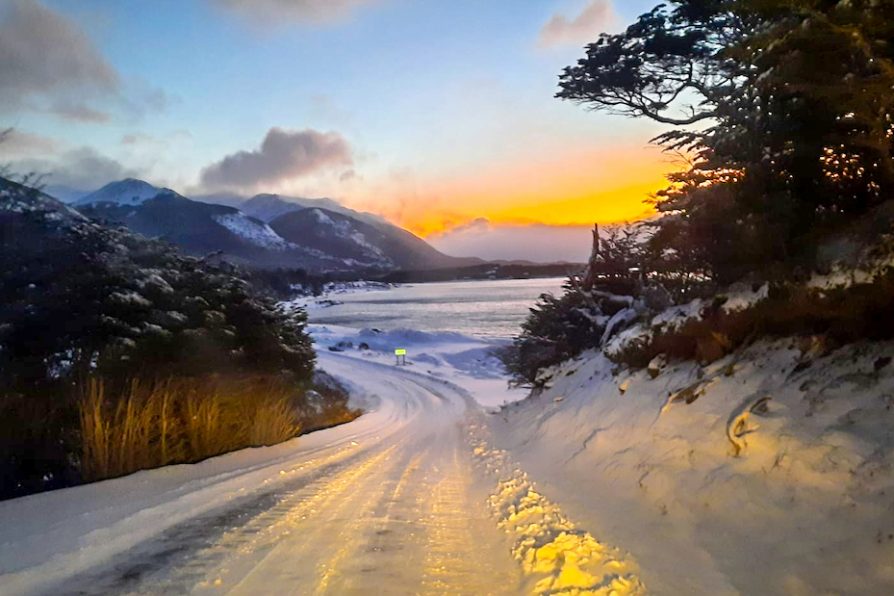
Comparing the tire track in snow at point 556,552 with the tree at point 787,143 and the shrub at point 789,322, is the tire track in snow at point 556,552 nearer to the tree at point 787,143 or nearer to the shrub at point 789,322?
the shrub at point 789,322

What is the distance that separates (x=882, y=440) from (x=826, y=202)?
6790mm

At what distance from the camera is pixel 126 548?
17.3ft

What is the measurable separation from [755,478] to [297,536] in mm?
4043

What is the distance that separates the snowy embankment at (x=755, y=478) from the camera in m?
4.49

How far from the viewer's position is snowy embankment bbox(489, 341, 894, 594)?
4488mm

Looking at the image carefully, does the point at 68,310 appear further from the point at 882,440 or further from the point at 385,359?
the point at 385,359

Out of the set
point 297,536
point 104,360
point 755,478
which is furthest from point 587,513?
Result: point 104,360

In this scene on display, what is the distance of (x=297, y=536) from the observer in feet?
18.9

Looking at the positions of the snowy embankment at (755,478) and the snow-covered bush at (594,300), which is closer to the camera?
the snowy embankment at (755,478)

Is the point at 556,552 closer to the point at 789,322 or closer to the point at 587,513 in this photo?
the point at 587,513

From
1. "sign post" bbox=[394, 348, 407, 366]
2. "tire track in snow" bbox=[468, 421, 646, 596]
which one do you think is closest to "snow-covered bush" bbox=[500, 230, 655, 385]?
"tire track in snow" bbox=[468, 421, 646, 596]

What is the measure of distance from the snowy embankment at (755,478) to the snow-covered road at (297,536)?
0.59 m

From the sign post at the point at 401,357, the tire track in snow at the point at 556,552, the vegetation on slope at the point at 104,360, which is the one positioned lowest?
the sign post at the point at 401,357

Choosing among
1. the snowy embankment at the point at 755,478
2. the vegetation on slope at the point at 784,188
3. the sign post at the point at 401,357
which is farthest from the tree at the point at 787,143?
the sign post at the point at 401,357
